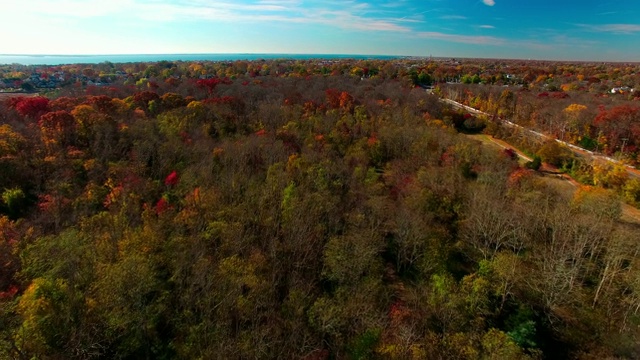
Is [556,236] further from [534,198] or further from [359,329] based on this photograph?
[359,329]

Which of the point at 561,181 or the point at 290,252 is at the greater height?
the point at 561,181

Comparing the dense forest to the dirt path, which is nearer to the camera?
the dense forest

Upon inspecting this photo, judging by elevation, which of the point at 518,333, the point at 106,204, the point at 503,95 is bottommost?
the point at 518,333

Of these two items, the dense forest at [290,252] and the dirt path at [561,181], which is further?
the dirt path at [561,181]

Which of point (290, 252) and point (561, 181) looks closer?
point (290, 252)

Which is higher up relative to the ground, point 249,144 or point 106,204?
point 249,144

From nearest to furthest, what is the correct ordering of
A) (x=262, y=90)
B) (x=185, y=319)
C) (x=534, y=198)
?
(x=185, y=319) < (x=534, y=198) < (x=262, y=90)

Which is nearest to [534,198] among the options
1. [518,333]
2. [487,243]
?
[487,243]

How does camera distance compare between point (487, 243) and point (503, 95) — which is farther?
point (503, 95)
